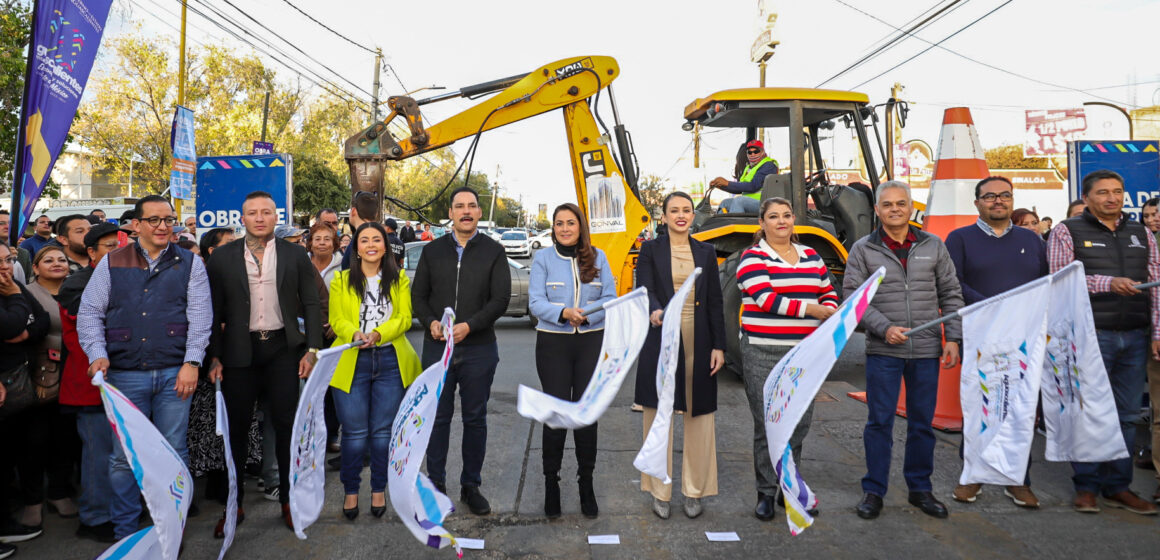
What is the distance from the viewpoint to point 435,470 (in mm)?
4180

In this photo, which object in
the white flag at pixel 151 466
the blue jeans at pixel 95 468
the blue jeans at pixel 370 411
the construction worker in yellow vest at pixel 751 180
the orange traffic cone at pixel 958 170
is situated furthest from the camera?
the construction worker in yellow vest at pixel 751 180

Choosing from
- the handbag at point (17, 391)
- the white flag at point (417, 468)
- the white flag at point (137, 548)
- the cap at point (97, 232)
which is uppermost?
the cap at point (97, 232)

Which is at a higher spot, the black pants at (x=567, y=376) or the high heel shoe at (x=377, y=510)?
the black pants at (x=567, y=376)

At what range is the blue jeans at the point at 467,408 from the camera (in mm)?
4156

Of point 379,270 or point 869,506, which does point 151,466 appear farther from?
point 869,506

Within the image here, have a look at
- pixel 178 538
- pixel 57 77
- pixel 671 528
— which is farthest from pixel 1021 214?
pixel 57 77

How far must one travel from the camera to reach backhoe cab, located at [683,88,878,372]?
6996mm

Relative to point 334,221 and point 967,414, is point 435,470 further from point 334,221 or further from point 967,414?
point 334,221

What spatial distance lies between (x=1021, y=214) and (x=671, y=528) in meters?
5.16

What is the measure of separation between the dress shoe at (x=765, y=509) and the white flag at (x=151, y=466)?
2955 mm

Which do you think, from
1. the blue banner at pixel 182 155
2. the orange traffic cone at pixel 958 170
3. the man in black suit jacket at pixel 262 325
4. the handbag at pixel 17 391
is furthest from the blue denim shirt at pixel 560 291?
the blue banner at pixel 182 155

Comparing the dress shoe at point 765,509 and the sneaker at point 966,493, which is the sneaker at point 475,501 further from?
the sneaker at point 966,493

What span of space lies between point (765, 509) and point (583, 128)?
16.0 ft

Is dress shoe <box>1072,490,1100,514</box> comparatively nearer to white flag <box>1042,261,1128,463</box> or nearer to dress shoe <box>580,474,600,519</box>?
white flag <box>1042,261,1128,463</box>
